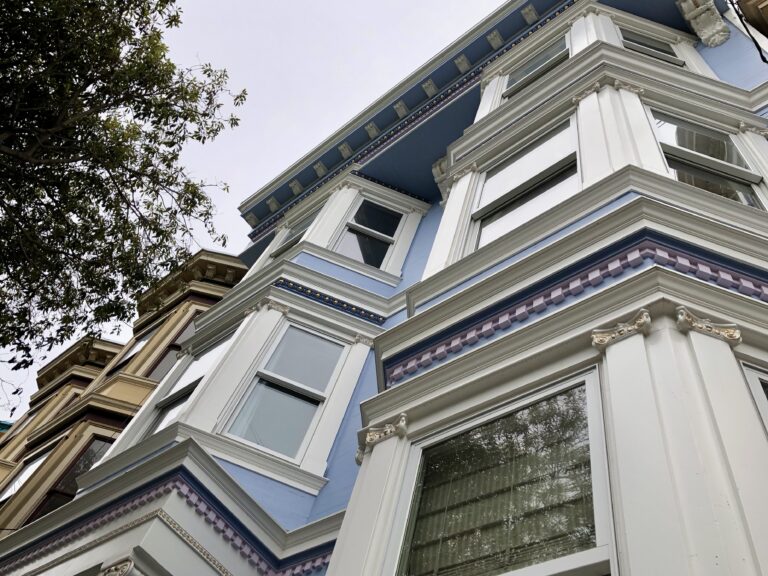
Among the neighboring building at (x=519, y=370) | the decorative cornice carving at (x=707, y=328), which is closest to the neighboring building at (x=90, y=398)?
the neighboring building at (x=519, y=370)

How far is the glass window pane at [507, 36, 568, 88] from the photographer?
37.6 feet

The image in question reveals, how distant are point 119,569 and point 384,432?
2570 mm

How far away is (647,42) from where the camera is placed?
1146 centimetres

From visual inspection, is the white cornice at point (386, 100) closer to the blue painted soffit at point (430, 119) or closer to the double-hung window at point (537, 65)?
the blue painted soffit at point (430, 119)

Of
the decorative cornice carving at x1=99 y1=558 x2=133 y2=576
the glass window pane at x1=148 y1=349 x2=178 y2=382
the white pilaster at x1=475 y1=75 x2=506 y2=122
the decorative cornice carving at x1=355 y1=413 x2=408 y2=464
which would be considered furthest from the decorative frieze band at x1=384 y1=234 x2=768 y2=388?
the glass window pane at x1=148 y1=349 x2=178 y2=382

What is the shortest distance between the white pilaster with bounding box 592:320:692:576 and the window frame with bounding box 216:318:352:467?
15.4 ft

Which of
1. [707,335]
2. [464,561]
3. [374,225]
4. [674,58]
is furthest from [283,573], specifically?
[674,58]

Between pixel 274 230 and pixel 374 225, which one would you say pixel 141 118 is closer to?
pixel 374 225

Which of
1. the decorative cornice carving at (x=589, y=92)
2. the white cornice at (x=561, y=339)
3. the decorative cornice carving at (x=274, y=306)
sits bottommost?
the white cornice at (x=561, y=339)

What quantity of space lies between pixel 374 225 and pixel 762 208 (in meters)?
7.42

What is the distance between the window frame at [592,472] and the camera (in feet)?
10.8

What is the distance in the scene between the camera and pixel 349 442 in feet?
26.7

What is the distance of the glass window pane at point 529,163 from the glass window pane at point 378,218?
15.2 ft

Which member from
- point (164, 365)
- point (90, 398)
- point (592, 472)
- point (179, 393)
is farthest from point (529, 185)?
point (164, 365)
